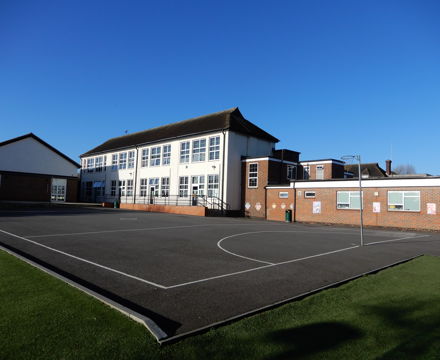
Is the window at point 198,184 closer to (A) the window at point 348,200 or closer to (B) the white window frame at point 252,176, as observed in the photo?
(B) the white window frame at point 252,176

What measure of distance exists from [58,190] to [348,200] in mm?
36394

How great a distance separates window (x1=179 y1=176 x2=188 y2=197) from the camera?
1420 inches

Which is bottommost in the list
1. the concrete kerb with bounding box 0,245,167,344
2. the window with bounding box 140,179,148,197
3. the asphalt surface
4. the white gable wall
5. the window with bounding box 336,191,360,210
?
the asphalt surface

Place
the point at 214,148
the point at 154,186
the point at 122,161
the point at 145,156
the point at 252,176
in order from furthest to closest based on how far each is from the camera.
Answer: the point at 122,161
the point at 145,156
the point at 154,186
the point at 214,148
the point at 252,176

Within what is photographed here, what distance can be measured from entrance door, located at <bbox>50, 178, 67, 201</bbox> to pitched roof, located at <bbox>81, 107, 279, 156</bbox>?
8.80 metres

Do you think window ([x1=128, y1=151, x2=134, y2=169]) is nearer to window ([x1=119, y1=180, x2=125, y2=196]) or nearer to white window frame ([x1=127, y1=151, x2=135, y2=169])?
white window frame ([x1=127, y1=151, x2=135, y2=169])

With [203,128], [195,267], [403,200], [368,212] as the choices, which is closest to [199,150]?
[203,128]

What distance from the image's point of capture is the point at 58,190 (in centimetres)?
4334

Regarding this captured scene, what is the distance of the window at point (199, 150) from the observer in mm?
34600

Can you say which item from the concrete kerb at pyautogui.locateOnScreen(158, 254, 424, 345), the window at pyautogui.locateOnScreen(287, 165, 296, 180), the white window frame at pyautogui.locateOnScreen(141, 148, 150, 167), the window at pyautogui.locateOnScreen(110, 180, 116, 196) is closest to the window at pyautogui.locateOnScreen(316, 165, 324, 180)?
the window at pyautogui.locateOnScreen(287, 165, 296, 180)

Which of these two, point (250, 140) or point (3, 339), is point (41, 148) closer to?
point (250, 140)

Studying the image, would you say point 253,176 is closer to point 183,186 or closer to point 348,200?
point 183,186

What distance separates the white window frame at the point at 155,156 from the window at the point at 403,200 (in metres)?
26.6

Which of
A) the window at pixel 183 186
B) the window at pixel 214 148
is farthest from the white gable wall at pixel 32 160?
the window at pixel 214 148
